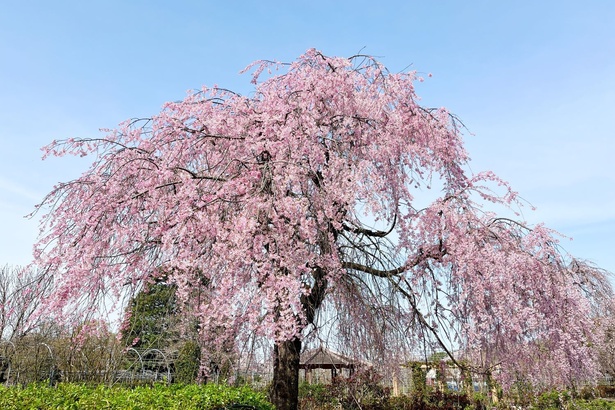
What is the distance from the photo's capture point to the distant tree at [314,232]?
5109 mm

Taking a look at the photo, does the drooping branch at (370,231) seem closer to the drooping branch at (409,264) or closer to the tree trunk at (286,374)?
the drooping branch at (409,264)

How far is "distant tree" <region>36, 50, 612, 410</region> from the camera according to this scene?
16.8 feet

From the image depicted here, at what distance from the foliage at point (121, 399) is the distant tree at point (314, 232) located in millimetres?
733

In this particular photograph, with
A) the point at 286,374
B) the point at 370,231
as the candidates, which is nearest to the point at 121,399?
the point at 286,374

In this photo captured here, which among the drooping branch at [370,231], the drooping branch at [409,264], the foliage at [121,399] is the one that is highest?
the drooping branch at [370,231]

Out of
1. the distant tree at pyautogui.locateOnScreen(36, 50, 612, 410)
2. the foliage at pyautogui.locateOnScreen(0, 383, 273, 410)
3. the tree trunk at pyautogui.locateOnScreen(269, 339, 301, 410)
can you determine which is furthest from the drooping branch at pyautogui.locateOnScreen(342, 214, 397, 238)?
the foliage at pyautogui.locateOnScreen(0, 383, 273, 410)

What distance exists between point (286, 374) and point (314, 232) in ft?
8.95

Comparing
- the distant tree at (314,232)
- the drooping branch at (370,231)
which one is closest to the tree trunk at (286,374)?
the distant tree at (314,232)

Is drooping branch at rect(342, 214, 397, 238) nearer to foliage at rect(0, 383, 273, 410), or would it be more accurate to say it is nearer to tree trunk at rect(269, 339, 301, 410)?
tree trunk at rect(269, 339, 301, 410)

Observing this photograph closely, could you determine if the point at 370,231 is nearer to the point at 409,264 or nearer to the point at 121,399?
the point at 409,264

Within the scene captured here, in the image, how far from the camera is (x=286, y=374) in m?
6.79

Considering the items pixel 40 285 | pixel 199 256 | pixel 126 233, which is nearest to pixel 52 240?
pixel 40 285

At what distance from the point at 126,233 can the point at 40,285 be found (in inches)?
42.8

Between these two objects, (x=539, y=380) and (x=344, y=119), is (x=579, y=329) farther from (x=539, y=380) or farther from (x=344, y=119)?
(x=344, y=119)
